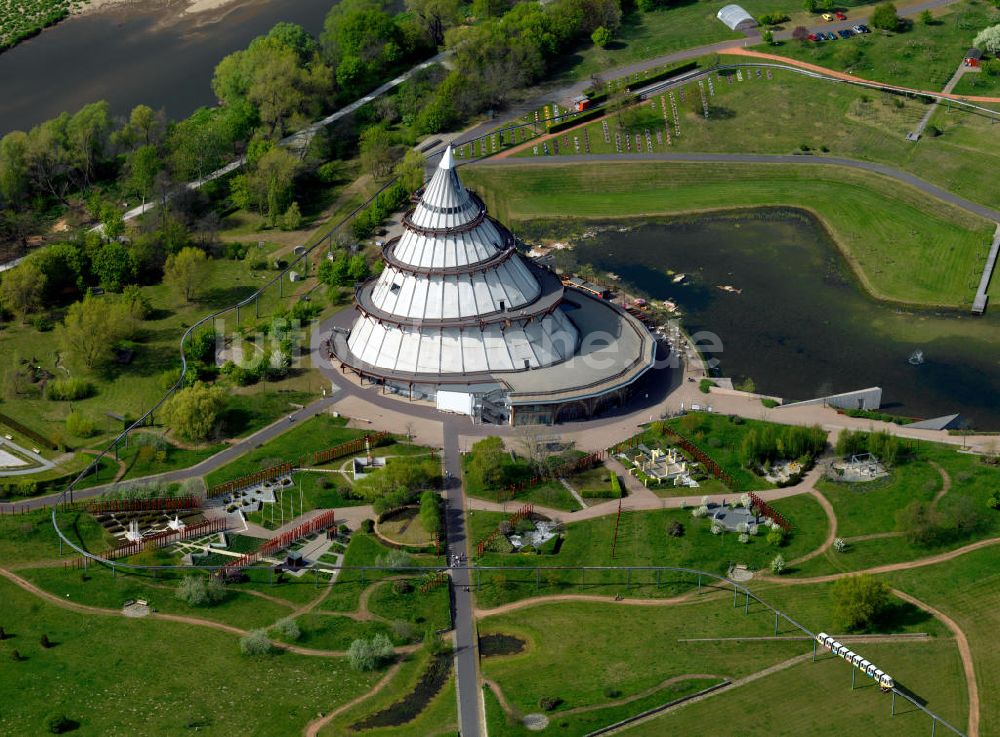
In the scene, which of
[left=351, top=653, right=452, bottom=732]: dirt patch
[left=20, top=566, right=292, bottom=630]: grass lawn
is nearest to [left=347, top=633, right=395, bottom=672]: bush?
[left=351, top=653, right=452, bottom=732]: dirt patch

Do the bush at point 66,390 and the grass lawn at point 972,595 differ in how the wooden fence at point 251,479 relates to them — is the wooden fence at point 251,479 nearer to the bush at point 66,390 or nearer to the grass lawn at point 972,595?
the bush at point 66,390

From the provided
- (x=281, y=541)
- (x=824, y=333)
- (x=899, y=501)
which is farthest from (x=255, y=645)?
(x=824, y=333)

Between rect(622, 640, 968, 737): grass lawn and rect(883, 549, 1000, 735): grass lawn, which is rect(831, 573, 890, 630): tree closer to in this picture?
rect(622, 640, 968, 737): grass lawn

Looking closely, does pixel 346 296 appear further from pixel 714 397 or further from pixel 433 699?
pixel 433 699

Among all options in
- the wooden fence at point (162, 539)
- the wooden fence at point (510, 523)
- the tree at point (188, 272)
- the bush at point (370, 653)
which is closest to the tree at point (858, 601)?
the wooden fence at point (510, 523)

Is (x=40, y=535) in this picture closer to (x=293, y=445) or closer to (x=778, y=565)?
(x=293, y=445)

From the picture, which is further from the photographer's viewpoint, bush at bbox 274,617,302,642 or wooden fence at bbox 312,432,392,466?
wooden fence at bbox 312,432,392,466

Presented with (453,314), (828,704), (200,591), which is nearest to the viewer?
(828,704)
